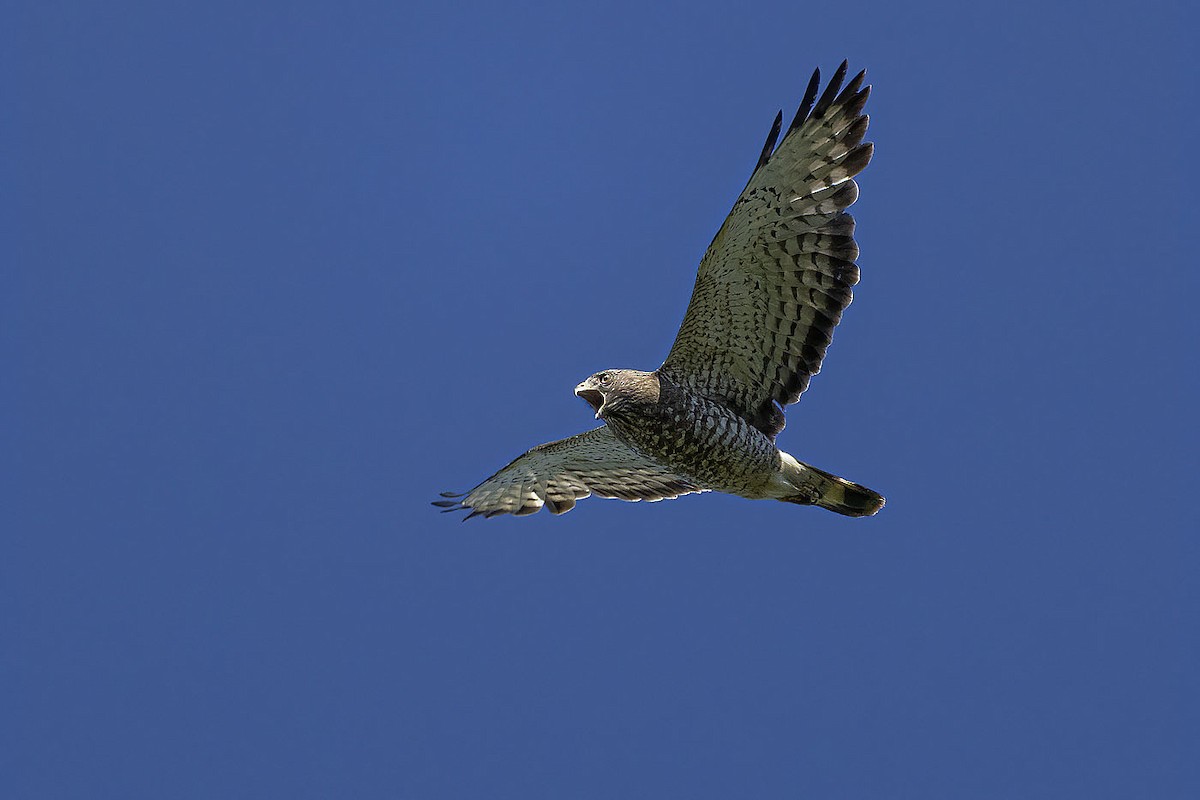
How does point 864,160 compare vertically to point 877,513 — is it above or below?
above

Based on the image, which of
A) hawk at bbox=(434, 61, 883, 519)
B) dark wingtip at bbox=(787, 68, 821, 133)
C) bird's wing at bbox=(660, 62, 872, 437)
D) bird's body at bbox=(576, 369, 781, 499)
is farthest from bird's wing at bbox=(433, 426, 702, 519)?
dark wingtip at bbox=(787, 68, 821, 133)

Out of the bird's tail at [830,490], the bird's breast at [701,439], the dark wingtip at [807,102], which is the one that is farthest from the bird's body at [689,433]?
the dark wingtip at [807,102]

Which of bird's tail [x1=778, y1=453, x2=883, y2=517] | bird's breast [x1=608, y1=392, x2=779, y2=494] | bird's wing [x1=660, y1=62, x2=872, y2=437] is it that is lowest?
bird's tail [x1=778, y1=453, x2=883, y2=517]

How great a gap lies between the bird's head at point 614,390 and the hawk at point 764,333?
1 centimetres

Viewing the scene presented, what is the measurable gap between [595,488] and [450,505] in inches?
49.5

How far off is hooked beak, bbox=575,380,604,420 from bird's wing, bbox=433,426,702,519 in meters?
1.22

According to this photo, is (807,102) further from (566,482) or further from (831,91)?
(566,482)

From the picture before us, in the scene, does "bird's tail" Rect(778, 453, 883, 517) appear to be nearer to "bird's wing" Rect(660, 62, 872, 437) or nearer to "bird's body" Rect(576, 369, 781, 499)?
"bird's body" Rect(576, 369, 781, 499)

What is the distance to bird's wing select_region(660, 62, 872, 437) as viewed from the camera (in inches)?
361

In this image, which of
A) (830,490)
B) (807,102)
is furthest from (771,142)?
(830,490)

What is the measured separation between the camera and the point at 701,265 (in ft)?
30.8

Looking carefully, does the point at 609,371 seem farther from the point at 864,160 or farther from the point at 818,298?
the point at 864,160

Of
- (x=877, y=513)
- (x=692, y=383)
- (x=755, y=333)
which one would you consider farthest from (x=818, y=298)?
(x=877, y=513)

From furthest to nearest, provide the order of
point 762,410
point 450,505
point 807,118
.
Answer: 1. point 450,505
2. point 762,410
3. point 807,118
